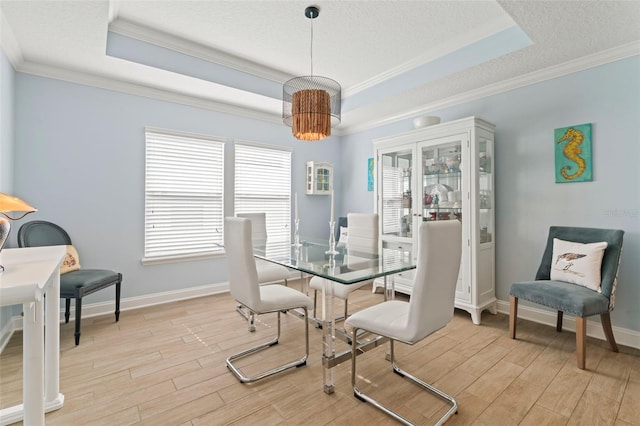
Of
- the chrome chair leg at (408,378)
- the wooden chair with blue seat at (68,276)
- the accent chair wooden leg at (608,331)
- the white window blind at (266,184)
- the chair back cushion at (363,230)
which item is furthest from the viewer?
the white window blind at (266,184)

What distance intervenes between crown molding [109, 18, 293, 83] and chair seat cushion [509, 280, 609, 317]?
11.4 ft

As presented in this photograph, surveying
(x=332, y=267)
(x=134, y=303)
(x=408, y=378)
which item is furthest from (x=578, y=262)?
(x=134, y=303)

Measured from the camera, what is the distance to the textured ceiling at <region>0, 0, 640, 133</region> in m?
2.21

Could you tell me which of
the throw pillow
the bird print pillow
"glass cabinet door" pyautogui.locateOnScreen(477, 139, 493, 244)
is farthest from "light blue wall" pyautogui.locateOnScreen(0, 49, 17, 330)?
the bird print pillow

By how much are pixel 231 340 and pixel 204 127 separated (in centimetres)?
264

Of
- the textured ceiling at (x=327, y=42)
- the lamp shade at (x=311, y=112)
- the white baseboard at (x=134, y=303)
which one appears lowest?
the white baseboard at (x=134, y=303)

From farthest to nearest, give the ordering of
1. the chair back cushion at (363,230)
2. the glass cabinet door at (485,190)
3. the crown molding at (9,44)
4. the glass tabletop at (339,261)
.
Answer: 1. the glass cabinet door at (485,190)
2. the chair back cushion at (363,230)
3. the crown molding at (9,44)
4. the glass tabletop at (339,261)

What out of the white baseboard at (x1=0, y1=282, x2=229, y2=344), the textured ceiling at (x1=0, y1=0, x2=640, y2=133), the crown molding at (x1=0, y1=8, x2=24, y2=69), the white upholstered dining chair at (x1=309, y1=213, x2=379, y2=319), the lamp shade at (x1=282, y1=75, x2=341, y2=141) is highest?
the textured ceiling at (x1=0, y1=0, x2=640, y2=133)

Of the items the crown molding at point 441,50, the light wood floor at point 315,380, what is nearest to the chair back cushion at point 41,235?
the light wood floor at point 315,380

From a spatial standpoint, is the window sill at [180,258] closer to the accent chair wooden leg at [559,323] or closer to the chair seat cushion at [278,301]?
the chair seat cushion at [278,301]

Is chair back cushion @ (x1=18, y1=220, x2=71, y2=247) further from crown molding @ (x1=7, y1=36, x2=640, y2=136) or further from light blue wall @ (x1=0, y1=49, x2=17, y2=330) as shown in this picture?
crown molding @ (x1=7, y1=36, x2=640, y2=136)

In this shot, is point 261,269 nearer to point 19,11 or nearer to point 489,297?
point 489,297

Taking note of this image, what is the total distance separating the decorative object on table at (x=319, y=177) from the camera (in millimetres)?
4750

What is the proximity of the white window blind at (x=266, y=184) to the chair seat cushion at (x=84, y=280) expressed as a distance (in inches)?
67.1
